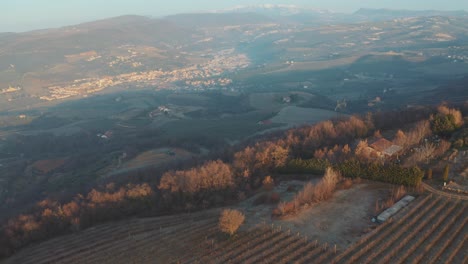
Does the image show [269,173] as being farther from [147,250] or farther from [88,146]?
[88,146]

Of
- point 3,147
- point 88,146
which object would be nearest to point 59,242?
point 88,146

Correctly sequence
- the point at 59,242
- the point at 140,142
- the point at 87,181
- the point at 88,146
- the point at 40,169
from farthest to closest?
the point at 88,146 < the point at 140,142 < the point at 40,169 < the point at 87,181 < the point at 59,242

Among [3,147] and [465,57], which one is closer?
[3,147]

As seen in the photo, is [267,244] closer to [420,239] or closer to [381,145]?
[420,239]

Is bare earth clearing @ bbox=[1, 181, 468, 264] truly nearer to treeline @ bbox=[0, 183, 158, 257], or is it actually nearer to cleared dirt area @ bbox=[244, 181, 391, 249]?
cleared dirt area @ bbox=[244, 181, 391, 249]

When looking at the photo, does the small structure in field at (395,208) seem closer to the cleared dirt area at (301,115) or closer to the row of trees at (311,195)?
the row of trees at (311,195)
